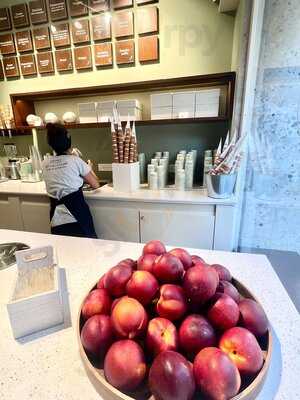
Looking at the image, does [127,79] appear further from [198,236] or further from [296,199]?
[296,199]

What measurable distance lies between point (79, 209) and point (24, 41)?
208 cm

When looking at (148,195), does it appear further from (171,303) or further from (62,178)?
(171,303)

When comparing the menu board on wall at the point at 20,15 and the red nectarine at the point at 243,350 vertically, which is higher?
the menu board on wall at the point at 20,15

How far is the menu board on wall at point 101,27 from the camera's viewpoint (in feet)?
7.23

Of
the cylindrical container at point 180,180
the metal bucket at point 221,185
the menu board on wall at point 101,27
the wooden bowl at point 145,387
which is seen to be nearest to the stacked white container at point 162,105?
the cylindrical container at point 180,180

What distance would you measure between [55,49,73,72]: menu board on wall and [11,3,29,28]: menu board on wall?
1.52ft

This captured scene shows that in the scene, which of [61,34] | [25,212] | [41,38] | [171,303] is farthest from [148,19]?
[171,303]

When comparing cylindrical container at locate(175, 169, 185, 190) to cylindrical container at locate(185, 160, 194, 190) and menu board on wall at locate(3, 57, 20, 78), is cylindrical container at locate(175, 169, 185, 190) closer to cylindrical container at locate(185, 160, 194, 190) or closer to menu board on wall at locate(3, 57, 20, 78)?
cylindrical container at locate(185, 160, 194, 190)

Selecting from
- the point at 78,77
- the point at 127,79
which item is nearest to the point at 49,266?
the point at 127,79

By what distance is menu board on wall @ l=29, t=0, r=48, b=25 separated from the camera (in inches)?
92.1

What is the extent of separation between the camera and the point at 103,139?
259cm

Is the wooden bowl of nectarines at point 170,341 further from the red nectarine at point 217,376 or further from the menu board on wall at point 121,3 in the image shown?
the menu board on wall at point 121,3

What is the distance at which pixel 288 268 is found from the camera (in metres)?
1.84

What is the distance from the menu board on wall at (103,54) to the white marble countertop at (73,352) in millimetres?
2203
